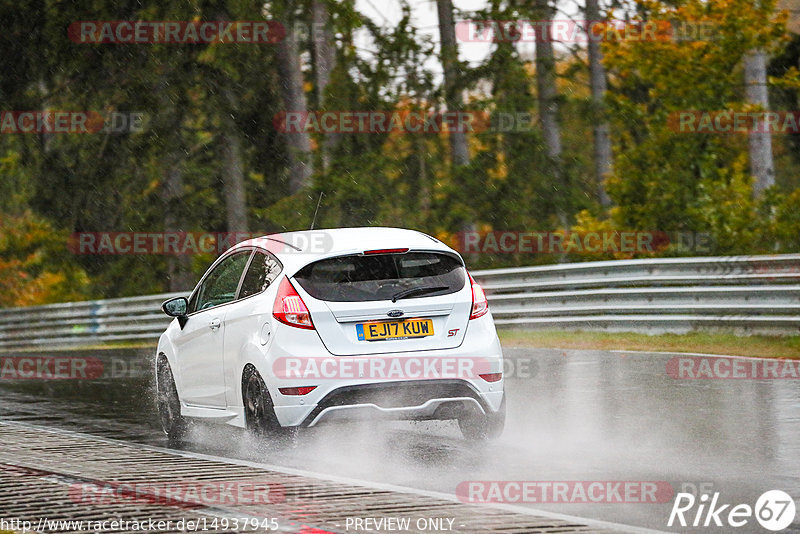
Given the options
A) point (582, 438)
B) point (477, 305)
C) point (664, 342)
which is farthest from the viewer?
point (664, 342)

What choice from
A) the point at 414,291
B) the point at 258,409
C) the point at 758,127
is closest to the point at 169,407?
the point at 258,409

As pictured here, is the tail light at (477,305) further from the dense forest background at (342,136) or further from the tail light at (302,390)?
the dense forest background at (342,136)

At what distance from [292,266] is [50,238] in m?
30.6

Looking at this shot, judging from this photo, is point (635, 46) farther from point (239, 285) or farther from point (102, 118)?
point (239, 285)

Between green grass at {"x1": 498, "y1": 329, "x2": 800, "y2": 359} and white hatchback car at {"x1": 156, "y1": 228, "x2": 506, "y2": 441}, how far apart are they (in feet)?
22.9

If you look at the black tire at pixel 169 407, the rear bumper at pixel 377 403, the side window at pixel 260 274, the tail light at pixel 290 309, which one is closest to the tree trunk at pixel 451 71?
the black tire at pixel 169 407

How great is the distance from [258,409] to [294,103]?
23078mm

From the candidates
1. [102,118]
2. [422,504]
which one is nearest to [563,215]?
[102,118]

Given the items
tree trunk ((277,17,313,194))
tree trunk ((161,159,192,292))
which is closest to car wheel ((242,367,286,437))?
tree trunk ((277,17,313,194))

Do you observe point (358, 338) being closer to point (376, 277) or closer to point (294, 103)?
point (376, 277)

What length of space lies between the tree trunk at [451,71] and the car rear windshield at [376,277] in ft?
84.1

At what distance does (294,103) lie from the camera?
31.8 m

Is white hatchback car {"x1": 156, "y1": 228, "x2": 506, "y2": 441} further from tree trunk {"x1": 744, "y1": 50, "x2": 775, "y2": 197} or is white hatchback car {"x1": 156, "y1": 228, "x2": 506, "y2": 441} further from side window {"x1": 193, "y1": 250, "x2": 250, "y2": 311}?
tree trunk {"x1": 744, "y1": 50, "x2": 775, "y2": 197}

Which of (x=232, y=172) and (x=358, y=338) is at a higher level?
(x=232, y=172)
